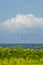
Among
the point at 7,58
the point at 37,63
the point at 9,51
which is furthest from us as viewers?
the point at 9,51

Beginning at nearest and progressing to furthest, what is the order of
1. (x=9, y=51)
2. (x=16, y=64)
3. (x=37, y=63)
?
(x=16, y=64) < (x=37, y=63) < (x=9, y=51)

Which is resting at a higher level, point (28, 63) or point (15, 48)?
point (15, 48)

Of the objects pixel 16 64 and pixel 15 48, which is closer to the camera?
pixel 16 64

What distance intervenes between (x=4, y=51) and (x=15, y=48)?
2580mm

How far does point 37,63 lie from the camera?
28.9 metres

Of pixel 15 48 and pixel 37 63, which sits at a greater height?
pixel 15 48

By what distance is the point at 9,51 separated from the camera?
33.5m

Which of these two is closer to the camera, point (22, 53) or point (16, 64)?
point (16, 64)

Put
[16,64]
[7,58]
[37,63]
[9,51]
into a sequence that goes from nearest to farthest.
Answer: [16,64]
[37,63]
[7,58]
[9,51]

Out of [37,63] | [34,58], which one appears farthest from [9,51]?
[37,63]

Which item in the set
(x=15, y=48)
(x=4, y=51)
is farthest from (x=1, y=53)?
(x=15, y=48)

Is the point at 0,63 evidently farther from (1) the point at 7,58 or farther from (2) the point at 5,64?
(1) the point at 7,58

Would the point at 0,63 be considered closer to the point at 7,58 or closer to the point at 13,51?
the point at 7,58

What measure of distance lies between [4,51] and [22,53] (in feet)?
7.46
